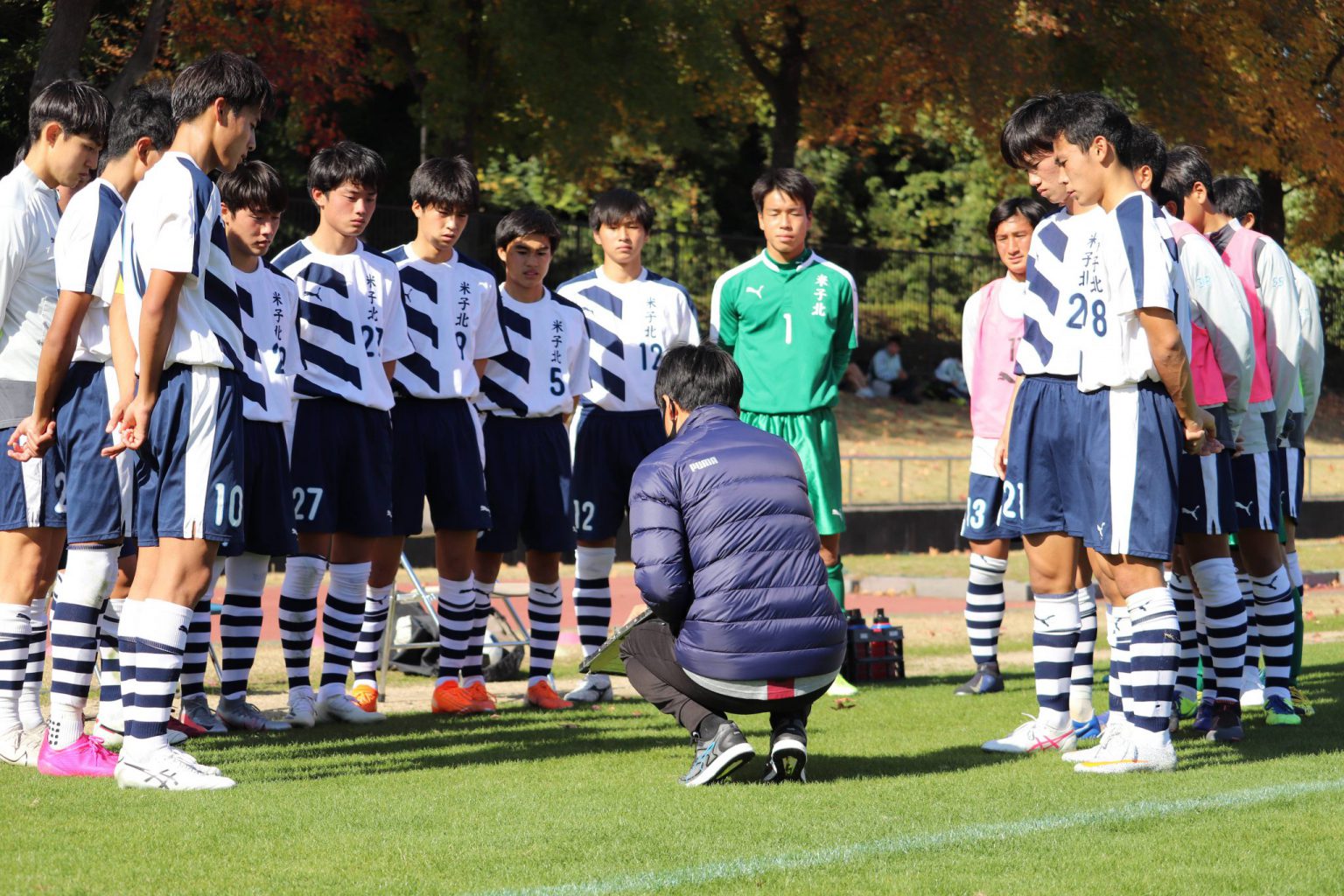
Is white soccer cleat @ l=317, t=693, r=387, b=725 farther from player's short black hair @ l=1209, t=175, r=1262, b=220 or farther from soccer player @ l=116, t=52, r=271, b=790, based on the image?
player's short black hair @ l=1209, t=175, r=1262, b=220

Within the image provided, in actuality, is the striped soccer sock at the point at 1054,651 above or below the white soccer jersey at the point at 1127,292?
below

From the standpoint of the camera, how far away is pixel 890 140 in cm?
3612

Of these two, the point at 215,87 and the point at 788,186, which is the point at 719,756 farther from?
the point at 788,186

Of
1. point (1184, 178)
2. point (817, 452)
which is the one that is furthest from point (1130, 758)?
point (817, 452)

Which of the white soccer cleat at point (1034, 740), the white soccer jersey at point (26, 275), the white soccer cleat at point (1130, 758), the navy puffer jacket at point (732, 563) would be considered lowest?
the white soccer cleat at point (1034, 740)

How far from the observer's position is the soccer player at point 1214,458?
6828 mm

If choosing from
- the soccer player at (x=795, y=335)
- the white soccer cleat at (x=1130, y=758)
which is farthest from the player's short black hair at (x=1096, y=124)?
the soccer player at (x=795, y=335)

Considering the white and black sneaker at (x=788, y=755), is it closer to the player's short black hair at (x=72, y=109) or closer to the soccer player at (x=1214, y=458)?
the soccer player at (x=1214, y=458)

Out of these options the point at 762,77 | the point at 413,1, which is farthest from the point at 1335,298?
the point at 413,1

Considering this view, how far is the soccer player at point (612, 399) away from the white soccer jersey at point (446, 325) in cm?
74

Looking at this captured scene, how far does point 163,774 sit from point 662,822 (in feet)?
5.83

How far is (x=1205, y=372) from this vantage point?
689 centimetres

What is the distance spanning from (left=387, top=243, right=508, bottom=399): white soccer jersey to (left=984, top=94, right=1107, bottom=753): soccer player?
2.77 m

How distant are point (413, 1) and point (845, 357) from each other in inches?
585
